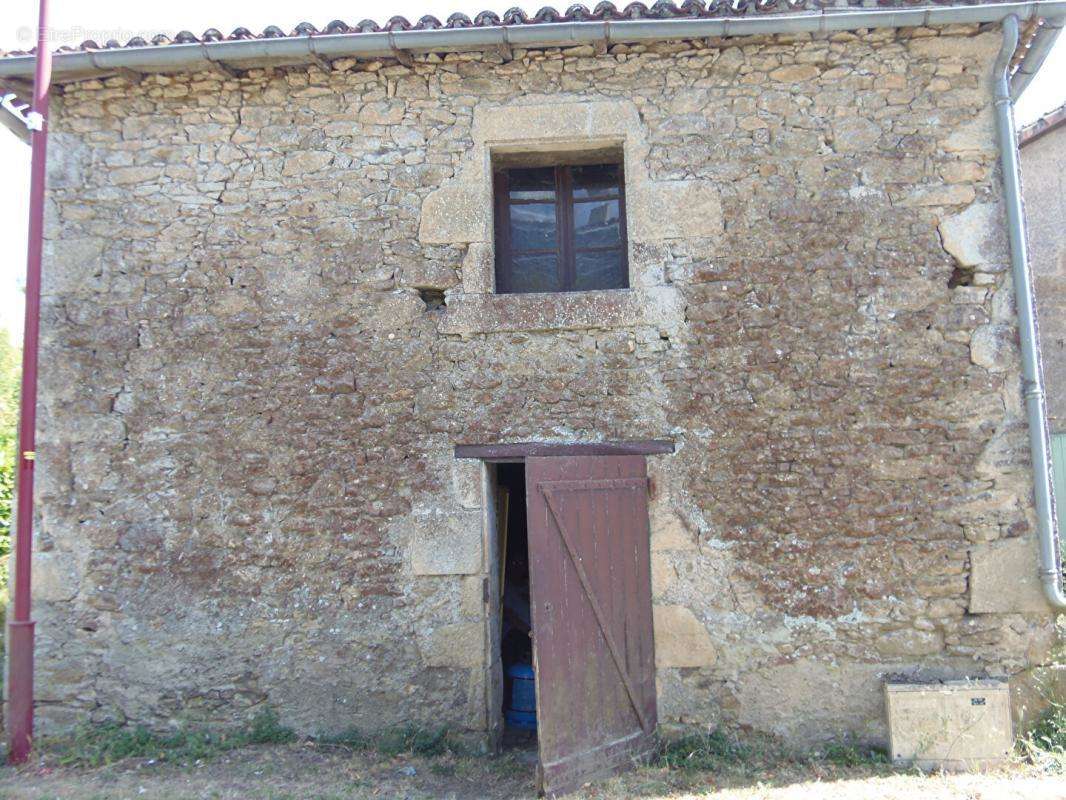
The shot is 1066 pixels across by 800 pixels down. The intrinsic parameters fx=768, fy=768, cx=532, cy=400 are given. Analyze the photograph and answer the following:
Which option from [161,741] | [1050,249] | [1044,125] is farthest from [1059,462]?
[161,741]

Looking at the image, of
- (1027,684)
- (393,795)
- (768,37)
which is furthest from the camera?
(768,37)

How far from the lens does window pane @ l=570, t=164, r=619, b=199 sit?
5344mm

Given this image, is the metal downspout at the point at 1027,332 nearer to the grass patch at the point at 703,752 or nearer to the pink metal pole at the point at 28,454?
the grass patch at the point at 703,752

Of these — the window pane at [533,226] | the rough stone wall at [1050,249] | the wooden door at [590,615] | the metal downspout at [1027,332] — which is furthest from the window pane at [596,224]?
the rough stone wall at [1050,249]

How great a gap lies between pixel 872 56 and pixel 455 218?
284cm

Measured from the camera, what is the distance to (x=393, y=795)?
13.6 ft

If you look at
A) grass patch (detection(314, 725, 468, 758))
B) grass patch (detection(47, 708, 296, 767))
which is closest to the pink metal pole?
grass patch (detection(47, 708, 296, 767))

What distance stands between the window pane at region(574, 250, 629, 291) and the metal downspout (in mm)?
2377

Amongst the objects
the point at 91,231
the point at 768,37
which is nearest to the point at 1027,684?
the point at 768,37

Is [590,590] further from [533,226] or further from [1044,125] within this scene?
[1044,125]

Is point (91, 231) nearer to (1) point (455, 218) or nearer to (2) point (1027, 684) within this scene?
(1) point (455, 218)

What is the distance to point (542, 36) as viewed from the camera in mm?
4719

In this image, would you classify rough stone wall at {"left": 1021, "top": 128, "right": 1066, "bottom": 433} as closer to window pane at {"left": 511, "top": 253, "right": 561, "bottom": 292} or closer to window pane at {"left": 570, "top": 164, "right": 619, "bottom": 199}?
window pane at {"left": 570, "top": 164, "right": 619, "bottom": 199}

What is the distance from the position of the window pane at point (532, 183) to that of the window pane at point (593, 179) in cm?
16
